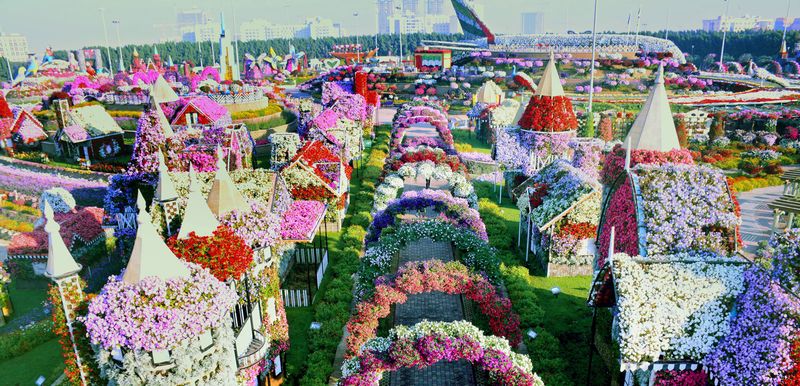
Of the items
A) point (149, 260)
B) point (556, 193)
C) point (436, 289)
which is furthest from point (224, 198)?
point (556, 193)

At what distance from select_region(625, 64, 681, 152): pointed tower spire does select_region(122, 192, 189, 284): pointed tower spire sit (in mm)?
17763

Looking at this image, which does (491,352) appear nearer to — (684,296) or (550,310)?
(684,296)

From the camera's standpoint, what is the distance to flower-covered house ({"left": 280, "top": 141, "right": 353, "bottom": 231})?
24.1m

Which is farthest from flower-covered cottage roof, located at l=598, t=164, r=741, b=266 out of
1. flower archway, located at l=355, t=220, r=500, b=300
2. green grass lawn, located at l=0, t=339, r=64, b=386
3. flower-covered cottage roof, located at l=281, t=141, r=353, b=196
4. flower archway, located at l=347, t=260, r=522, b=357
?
green grass lawn, located at l=0, t=339, r=64, b=386

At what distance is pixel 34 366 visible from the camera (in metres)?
17.0

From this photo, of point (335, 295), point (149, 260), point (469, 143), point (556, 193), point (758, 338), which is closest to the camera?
point (149, 260)

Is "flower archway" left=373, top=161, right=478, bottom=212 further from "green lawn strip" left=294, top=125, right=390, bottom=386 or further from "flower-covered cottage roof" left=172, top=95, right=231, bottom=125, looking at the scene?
"flower-covered cottage roof" left=172, top=95, right=231, bottom=125

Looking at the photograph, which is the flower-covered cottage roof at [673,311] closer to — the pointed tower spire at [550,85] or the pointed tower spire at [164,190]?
the pointed tower spire at [164,190]

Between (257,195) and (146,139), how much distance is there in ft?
25.9

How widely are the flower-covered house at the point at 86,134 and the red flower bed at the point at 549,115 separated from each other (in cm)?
3283

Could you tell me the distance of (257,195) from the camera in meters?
18.5

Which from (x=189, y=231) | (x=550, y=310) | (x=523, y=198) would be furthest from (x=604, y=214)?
(x=189, y=231)

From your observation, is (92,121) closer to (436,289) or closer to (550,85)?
(550,85)

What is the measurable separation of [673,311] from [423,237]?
8.31m
